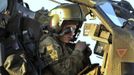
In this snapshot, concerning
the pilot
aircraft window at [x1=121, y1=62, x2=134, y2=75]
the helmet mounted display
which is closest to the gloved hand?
the pilot

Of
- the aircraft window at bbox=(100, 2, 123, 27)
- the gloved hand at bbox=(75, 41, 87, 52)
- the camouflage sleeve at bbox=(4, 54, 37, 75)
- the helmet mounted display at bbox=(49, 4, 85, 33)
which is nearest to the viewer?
the camouflage sleeve at bbox=(4, 54, 37, 75)

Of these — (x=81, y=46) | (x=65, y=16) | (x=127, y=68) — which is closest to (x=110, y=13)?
(x=81, y=46)

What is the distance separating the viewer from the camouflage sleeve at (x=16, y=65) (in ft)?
16.7

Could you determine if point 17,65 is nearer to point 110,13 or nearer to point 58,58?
point 58,58

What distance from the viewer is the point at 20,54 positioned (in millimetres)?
5234

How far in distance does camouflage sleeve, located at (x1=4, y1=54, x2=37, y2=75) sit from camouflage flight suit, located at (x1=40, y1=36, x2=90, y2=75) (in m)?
0.54

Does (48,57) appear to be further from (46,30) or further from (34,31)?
(46,30)

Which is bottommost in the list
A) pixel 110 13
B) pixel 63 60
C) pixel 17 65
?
→ pixel 63 60

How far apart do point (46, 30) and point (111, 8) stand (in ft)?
3.14

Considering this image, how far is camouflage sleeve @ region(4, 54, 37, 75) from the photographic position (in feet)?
16.7

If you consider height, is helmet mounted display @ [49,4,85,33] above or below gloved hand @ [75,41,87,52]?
above

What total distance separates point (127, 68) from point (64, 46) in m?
1.01

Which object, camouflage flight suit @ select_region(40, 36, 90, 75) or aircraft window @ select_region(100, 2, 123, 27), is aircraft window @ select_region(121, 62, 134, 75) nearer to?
aircraft window @ select_region(100, 2, 123, 27)

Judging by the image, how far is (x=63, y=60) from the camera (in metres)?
5.81
